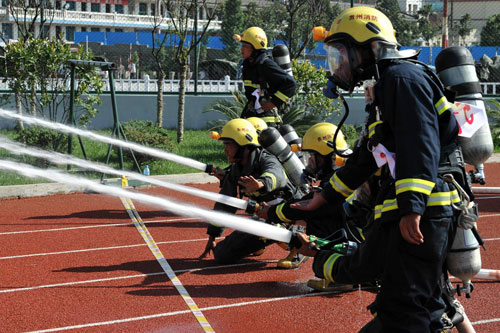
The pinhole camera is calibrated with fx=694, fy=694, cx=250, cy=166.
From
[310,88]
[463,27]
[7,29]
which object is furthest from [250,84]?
[463,27]

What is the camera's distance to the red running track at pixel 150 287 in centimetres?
552

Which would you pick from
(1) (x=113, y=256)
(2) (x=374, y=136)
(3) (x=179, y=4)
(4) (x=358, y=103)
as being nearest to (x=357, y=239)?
(2) (x=374, y=136)

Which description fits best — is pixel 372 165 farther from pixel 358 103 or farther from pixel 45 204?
pixel 358 103

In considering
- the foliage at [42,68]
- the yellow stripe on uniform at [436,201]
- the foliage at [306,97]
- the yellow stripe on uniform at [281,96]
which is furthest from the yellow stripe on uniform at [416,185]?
the foliage at [306,97]

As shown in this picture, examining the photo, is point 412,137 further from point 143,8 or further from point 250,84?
point 143,8

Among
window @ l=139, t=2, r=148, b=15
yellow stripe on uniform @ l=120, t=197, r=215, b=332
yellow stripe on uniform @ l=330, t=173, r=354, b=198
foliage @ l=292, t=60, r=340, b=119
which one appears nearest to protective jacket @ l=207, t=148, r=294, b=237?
yellow stripe on uniform @ l=120, t=197, r=215, b=332

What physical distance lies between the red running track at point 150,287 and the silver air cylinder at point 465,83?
6.03ft

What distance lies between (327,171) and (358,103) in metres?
13.0

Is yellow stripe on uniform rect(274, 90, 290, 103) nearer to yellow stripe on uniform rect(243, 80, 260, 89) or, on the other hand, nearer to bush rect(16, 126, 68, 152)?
yellow stripe on uniform rect(243, 80, 260, 89)

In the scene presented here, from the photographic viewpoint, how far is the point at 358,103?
63.3 ft

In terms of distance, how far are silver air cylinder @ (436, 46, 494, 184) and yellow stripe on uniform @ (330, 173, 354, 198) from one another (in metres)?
0.73

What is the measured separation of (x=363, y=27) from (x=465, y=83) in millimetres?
764

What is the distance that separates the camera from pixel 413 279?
3543 millimetres

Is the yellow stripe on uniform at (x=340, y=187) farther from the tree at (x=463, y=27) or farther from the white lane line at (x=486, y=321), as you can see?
the tree at (x=463, y=27)
